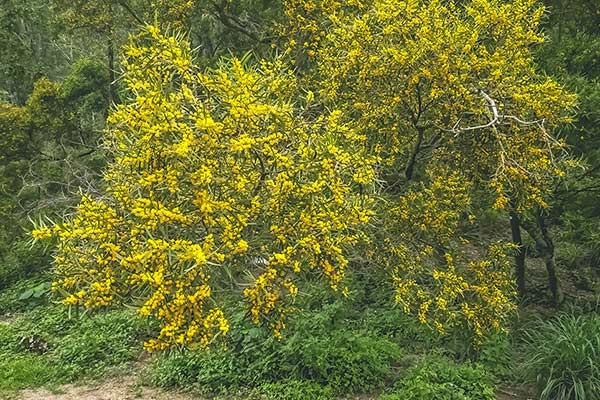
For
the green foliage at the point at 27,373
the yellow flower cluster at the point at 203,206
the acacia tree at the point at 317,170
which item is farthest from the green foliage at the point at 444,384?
the green foliage at the point at 27,373

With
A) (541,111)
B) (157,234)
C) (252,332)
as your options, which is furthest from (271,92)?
(252,332)

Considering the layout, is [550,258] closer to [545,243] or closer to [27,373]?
[545,243]

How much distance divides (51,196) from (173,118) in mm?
6944

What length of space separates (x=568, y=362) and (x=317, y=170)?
3.22 metres

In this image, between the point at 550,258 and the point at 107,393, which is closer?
the point at 107,393

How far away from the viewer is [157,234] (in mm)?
3719

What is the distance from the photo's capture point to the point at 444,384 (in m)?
5.30

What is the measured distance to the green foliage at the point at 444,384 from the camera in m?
5.24

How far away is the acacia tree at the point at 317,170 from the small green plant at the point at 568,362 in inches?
31.4

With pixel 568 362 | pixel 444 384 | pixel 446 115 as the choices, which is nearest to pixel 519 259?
→ pixel 568 362

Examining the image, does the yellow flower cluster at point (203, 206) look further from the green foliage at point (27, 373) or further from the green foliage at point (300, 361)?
the green foliage at point (27, 373)

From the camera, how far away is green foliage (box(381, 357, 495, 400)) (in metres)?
5.24

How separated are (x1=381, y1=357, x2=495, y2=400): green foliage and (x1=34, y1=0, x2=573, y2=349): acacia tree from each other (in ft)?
1.35

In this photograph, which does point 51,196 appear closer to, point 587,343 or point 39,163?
point 39,163
